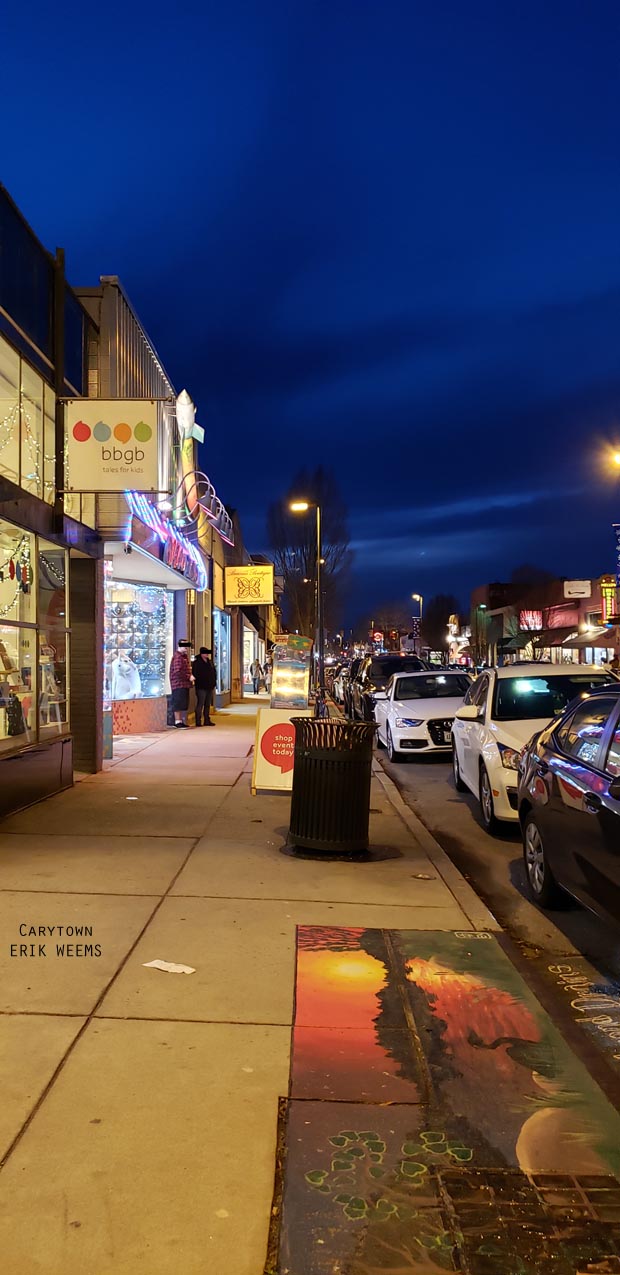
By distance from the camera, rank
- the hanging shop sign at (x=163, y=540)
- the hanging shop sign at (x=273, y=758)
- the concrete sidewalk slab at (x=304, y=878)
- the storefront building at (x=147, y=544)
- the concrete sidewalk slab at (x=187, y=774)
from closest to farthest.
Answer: the concrete sidewalk slab at (x=304, y=878)
the hanging shop sign at (x=273, y=758)
the concrete sidewalk slab at (x=187, y=774)
the storefront building at (x=147, y=544)
the hanging shop sign at (x=163, y=540)

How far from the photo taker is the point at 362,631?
15312 cm

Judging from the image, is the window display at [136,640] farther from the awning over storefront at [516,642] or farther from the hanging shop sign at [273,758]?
the awning over storefront at [516,642]

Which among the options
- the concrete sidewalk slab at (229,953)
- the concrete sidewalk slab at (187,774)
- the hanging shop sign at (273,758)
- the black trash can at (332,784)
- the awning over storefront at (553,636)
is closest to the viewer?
the concrete sidewalk slab at (229,953)

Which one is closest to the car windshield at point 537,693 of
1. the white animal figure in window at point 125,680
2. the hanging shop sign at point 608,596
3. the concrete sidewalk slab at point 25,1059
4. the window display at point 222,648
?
the concrete sidewalk slab at point 25,1059

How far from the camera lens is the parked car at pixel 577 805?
16.4 ft

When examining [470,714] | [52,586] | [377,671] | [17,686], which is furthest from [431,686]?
[17,686]

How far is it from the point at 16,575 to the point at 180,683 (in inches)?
427

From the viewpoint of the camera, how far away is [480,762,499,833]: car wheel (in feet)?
29.7

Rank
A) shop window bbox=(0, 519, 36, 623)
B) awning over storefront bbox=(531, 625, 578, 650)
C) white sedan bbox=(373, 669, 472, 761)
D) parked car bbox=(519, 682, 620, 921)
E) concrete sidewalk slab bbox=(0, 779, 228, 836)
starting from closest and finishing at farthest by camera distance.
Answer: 1. parked car bbox=(519, 682, 620, 921)
2. concrete sidewalk slab bbox=(0, 779, 228, 836)
3. shop window bbox=(0, 519, 36, 623)
4. white sedan bbox=(373, 669, 472, 761)
5. awning over storefront bbox=(531, 625, 578, 650)

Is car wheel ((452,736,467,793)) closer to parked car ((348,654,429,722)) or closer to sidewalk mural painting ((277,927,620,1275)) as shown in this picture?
sidewalk mural painting ((277,927,620,1275))

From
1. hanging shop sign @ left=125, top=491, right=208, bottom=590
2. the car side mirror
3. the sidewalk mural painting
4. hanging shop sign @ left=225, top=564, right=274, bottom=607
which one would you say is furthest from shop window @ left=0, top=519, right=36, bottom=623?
hanging shop sign @ left=225, top=564, right=274, bottom=607

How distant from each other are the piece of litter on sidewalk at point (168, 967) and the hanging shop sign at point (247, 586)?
24.4 m

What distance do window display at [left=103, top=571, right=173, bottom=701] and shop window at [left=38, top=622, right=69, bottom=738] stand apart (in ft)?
20.2

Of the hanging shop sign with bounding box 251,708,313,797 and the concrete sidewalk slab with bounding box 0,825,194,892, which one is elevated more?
the hanging shop sign with bounding box 251,708,313,797
